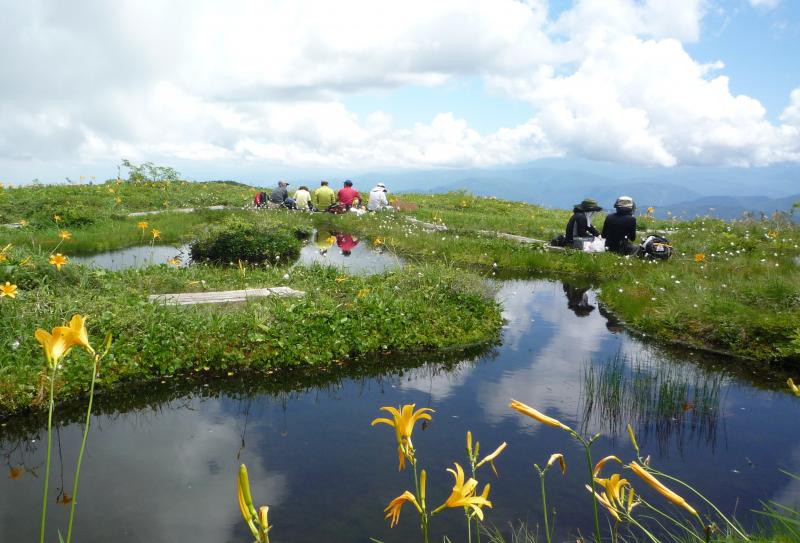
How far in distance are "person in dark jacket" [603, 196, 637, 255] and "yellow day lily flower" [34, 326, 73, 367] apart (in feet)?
49.5

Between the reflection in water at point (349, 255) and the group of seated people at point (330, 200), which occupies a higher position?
the group of seated people at point (330, 200)

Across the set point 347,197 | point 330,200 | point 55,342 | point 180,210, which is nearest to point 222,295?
point 55,342

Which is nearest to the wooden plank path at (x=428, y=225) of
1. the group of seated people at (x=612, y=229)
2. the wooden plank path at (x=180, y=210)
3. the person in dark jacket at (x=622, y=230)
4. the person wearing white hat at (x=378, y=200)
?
the person wearing white hat at (x=378, y=200)

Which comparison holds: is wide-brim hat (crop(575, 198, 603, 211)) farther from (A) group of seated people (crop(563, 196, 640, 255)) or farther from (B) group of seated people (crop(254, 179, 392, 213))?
(B) group of seated people (crop(254, 179, 392, 213))

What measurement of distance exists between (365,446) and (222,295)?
462cm

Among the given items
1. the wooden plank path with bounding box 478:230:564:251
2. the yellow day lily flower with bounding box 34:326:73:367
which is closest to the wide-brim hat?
the wooden plank path with bounding box 478:230:564:251

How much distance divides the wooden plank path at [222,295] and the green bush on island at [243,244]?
13.6 ft

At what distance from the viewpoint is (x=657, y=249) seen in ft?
48.3

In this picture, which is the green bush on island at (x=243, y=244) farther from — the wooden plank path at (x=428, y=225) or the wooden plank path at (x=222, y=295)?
the wooden plank path at (x=428, y=225)

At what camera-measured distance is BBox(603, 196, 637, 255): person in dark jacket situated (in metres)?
15.2

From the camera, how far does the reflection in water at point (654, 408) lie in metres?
5.90

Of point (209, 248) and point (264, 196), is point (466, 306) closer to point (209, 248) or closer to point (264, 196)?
point (209, 248)

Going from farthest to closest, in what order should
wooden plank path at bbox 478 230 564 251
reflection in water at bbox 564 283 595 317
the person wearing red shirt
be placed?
the person wearing red shirt < wooden plank path at bbox 478 230 564 251 < reflection in water at bbox 564 283 595 317

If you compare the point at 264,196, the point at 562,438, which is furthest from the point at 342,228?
the point at 562,438
